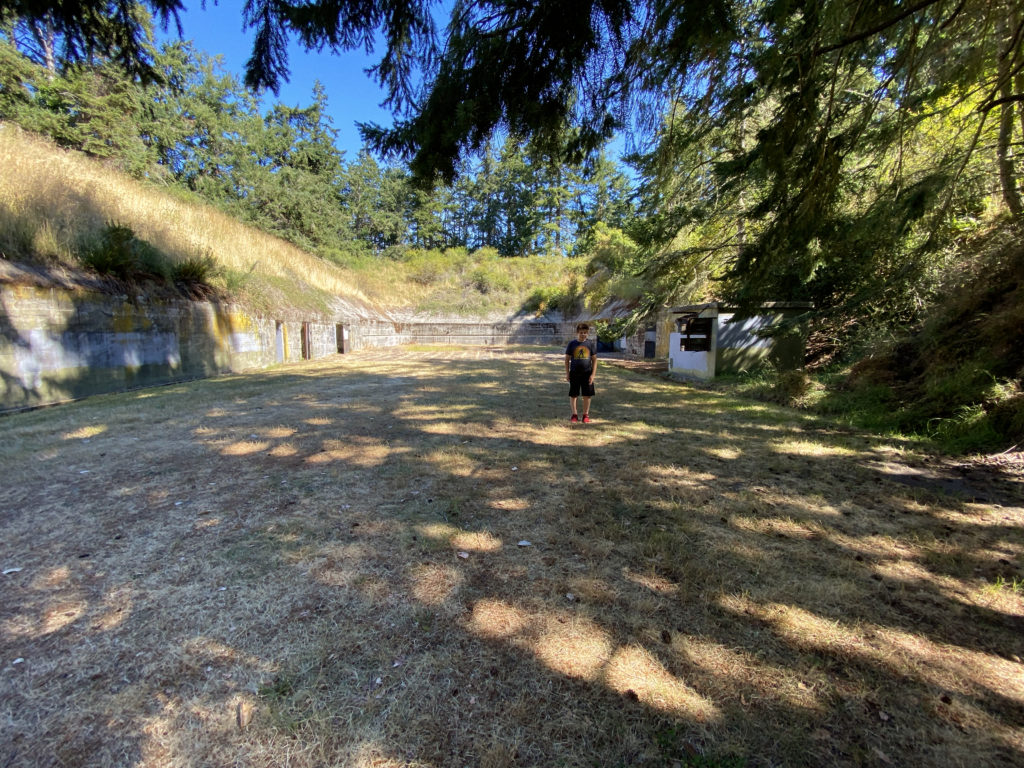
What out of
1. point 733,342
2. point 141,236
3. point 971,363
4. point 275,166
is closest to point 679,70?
point 971,363

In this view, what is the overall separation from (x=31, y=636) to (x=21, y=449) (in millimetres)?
4460

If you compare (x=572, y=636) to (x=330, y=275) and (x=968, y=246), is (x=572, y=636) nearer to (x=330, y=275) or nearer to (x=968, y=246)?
(x=968, y=246)

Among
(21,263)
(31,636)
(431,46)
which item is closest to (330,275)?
(21,263)

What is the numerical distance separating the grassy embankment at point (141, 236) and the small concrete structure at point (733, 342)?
46.5 ft

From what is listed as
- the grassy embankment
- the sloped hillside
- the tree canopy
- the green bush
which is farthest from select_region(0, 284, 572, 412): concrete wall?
the sloped hillside

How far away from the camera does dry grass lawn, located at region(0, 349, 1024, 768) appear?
1.62 m

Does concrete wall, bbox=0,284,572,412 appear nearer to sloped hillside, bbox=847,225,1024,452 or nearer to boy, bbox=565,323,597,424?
boy, bbox=565,323,597,424

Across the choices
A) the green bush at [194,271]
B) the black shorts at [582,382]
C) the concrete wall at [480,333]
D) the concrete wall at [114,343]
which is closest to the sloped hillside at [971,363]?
the black shorts at [582,382]

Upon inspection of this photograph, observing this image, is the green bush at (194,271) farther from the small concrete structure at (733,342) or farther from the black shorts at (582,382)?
the small concrete structure at (733,342)

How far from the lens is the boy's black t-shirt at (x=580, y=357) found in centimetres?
670

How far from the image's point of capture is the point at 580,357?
22.3 ft

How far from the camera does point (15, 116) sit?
1658cm

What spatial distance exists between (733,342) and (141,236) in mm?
16816

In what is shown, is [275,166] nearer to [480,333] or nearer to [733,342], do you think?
[480,333]
